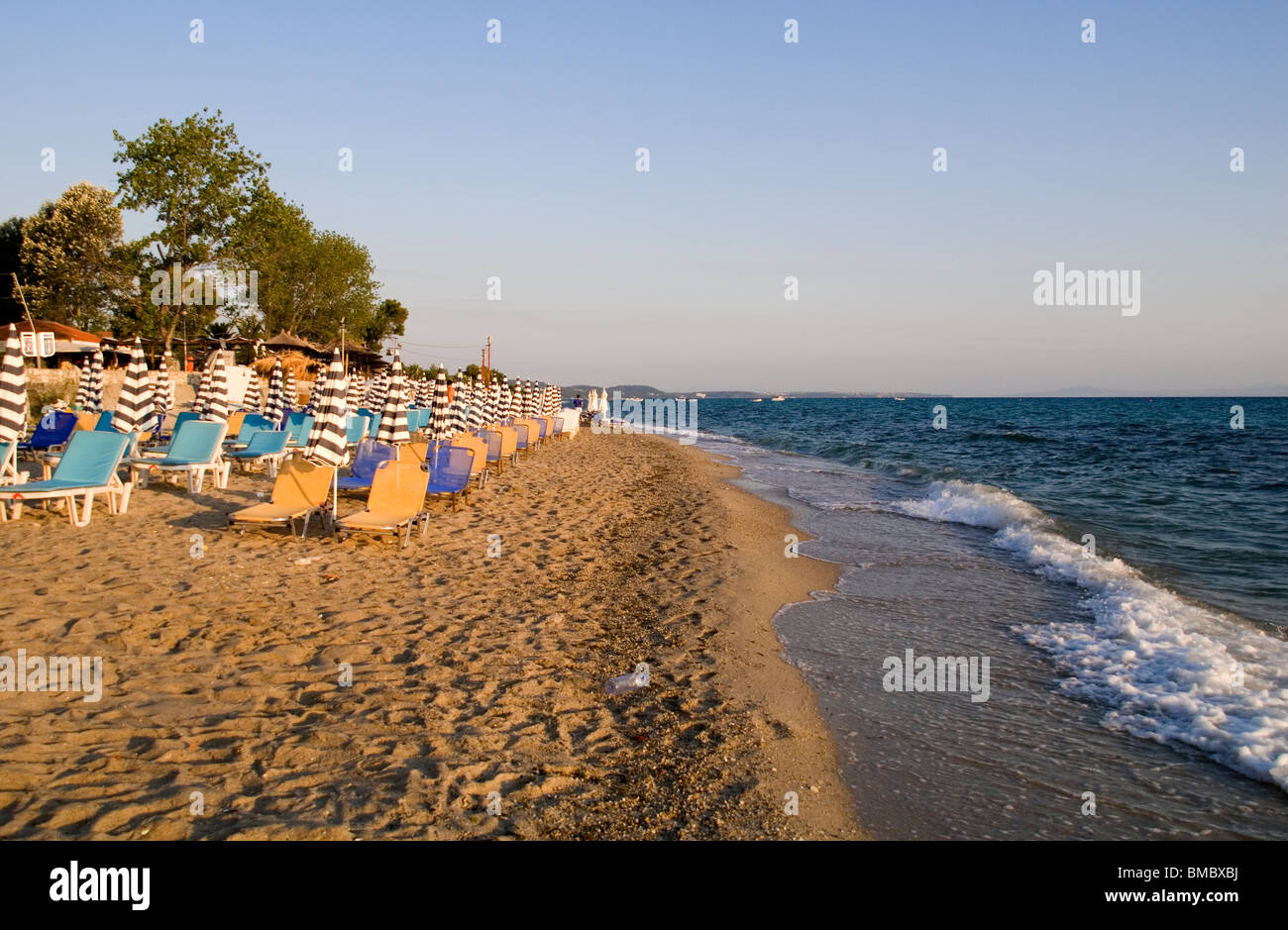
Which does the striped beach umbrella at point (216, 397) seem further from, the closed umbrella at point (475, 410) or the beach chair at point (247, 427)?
the closed umbrella at point (475, 410)

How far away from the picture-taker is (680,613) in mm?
6371

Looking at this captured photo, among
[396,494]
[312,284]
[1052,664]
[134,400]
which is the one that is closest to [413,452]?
[396,494]

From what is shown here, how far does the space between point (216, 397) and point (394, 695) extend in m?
11.1

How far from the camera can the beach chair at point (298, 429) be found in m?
12.9

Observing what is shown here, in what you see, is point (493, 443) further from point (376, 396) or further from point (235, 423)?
point (376, 396)

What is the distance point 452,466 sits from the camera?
1062 cm

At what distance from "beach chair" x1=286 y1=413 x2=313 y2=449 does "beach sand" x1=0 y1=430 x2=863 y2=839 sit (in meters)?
4.51

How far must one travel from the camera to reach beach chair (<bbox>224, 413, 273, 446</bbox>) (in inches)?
505

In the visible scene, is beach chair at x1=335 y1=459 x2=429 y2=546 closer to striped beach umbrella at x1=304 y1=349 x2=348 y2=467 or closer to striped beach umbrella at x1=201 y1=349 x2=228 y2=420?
striped beach umbrella at x1=304 y1=349 x2=348 y2=467

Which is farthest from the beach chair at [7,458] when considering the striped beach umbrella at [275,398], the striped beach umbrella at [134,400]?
the striped beach umbrella at [275,398]

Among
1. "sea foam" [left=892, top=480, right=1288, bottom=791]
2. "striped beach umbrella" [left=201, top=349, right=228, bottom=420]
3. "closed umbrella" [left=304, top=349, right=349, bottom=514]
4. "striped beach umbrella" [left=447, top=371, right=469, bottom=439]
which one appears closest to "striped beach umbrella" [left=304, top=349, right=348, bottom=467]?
"closed umbrella" [left=304, top=349, right=349, bottom=514]
